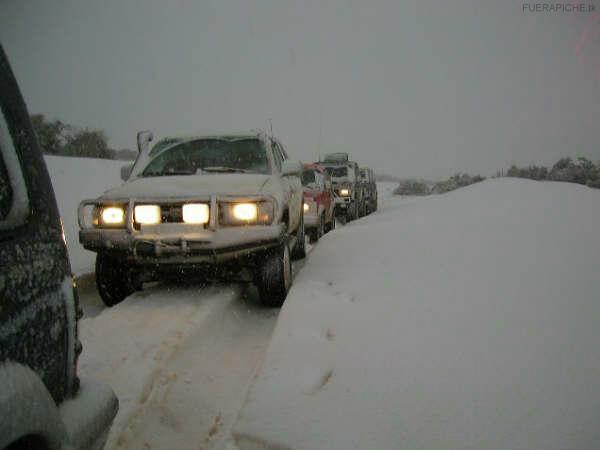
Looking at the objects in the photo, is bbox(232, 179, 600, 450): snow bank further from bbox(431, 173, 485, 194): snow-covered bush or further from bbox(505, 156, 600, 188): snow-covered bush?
bbox(431, 173, 485, 194): snow-covered bush

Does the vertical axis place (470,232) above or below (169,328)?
above

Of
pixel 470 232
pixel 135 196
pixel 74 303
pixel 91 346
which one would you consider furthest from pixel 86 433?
pixel 470 232

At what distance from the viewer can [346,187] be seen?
12.7 meters

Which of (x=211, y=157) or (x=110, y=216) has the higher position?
(x=211, y=157)

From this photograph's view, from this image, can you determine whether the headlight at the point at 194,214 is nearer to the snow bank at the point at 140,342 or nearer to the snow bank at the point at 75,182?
the snow bank at the point at 140,342

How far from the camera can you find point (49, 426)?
878mm

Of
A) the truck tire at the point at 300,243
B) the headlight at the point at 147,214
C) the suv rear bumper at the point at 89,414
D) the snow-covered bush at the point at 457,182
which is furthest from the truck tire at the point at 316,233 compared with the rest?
the snow-covered bush at the point at 457,182

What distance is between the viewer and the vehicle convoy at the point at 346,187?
1260 centimetres

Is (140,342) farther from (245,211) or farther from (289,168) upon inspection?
(289,168)

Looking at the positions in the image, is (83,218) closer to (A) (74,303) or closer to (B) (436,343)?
(A) (74,303)

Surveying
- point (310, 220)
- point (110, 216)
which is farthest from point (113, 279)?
point (310, 220)

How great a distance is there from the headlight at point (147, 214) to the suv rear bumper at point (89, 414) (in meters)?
2.00

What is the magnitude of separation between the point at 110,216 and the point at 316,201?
5.31 meters

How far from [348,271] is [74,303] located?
3032 millimetres
